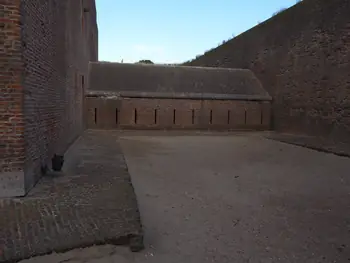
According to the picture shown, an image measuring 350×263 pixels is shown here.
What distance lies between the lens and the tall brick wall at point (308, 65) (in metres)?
13.5

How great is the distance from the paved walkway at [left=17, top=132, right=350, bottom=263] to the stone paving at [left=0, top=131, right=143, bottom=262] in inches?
6.3

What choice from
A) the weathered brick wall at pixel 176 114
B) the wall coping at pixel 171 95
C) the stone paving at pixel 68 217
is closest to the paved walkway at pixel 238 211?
the stone paving at pixel 68 217

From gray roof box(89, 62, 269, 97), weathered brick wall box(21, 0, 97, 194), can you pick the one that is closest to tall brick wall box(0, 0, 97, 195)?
weathered brick wall box(21, 0, 97, 194)

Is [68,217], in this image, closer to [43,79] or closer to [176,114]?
[43,79]

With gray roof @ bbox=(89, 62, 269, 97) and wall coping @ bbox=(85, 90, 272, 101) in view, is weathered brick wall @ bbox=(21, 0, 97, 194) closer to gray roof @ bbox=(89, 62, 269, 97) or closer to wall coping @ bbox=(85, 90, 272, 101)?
wall coping @ bbox=(85, 90, 272, 101)

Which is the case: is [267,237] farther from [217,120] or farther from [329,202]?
[217,120]

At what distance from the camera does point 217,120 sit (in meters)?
19.6

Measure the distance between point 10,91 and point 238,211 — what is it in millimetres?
3739

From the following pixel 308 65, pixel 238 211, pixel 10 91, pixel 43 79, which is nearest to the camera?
pixel 10 91

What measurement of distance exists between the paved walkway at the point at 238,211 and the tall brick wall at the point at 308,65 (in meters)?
4.96

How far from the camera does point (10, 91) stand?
4.55m

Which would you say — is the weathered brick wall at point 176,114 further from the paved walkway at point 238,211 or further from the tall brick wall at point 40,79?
the tall brick wall at point 40,79

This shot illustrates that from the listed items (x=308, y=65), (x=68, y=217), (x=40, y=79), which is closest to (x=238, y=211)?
(x=68, y=217)

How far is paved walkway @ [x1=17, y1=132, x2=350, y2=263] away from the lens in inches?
140
